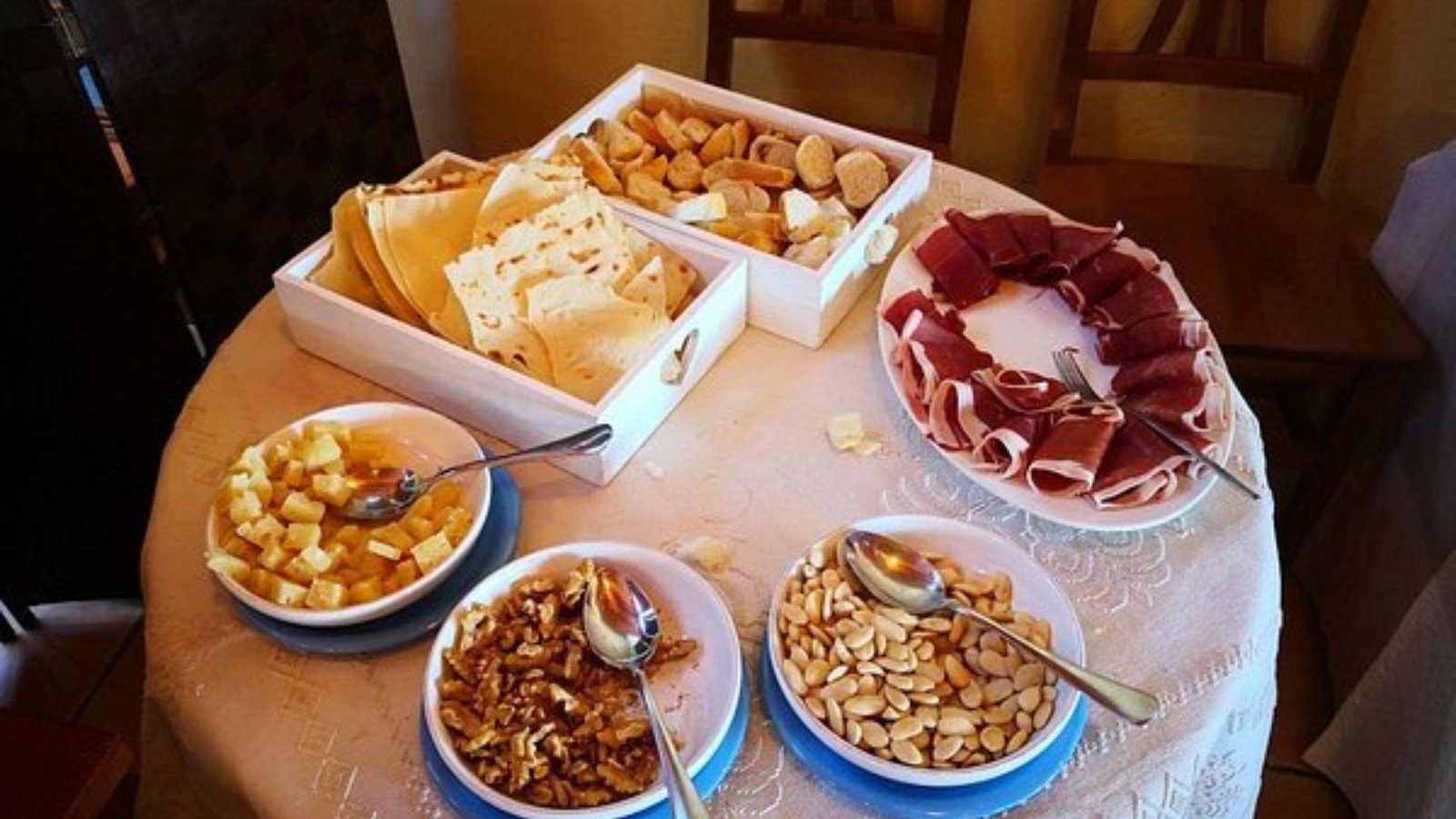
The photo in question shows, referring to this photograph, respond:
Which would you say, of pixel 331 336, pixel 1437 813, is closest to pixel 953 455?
pixel 331 336

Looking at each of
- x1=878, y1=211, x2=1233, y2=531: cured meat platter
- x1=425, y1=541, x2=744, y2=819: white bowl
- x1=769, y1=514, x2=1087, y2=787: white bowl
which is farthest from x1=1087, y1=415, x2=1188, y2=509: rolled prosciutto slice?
x1=425, y1=541, x2=744, y2=819: white bowl

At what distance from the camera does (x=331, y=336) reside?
112 centimetres

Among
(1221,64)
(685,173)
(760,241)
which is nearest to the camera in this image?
(760,241)

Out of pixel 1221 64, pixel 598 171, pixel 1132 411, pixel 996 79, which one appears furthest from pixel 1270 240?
pixel 598 171

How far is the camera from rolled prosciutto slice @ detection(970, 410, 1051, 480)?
1.01 meters

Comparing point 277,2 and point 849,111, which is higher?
point 277,2

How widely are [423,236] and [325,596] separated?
39 cm

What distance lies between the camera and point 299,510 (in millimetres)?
930

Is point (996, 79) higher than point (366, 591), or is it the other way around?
point (366, 591)

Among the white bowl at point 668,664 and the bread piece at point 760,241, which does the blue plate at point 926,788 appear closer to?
the white bowl at point 668,664

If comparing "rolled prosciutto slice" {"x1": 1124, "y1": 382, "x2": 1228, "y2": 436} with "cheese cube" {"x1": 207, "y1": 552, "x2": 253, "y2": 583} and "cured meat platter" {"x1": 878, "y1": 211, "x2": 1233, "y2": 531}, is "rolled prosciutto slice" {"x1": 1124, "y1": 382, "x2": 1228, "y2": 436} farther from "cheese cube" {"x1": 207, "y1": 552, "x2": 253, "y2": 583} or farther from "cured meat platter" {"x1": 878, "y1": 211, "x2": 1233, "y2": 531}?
"cheese cube" {"x1": 207, "y1": 552, "x2": 253, "y2": 583}

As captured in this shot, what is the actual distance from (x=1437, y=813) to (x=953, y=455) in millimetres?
743

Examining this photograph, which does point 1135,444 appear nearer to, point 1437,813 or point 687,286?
point 687,286

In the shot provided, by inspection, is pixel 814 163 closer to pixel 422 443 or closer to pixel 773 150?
pixel 773 150
